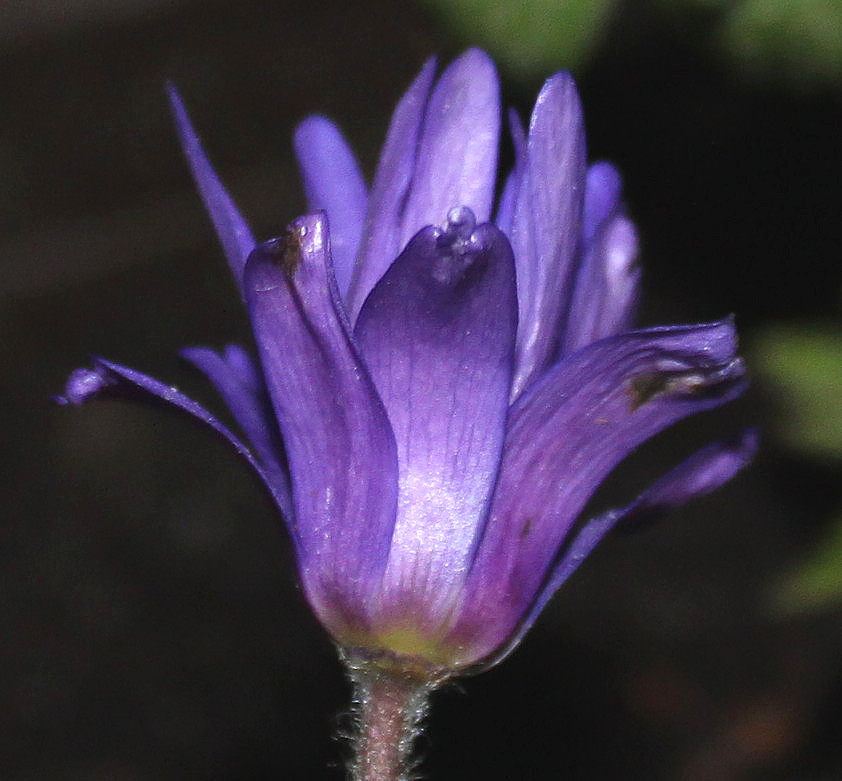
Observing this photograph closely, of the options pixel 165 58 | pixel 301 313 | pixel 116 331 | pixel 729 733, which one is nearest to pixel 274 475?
pixel 301 313

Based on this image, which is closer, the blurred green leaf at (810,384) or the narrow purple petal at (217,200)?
the narrow purple petal at (217,200)

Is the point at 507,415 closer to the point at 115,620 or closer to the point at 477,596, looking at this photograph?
the point at 477,596

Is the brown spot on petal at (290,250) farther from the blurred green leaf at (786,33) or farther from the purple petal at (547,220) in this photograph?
the blurred green leaf at (786,33)

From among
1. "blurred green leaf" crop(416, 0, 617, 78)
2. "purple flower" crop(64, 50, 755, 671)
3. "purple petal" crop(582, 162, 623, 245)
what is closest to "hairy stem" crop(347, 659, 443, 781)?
"purple flower" crop(64, 50, 755, 671)

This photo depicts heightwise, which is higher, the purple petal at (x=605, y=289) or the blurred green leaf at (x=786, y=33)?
the blurred green leaf at (x=786, y=33)

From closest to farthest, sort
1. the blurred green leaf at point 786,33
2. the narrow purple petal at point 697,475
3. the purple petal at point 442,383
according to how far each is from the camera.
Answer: the purple petal at point 442,383 → the narrow purple petal at point 697,475 → the blurred green leaf at point 786,33

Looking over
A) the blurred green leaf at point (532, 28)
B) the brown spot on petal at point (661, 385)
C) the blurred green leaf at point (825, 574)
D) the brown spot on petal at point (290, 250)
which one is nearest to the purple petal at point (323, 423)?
the brown spot on petal at point (290, 250)
